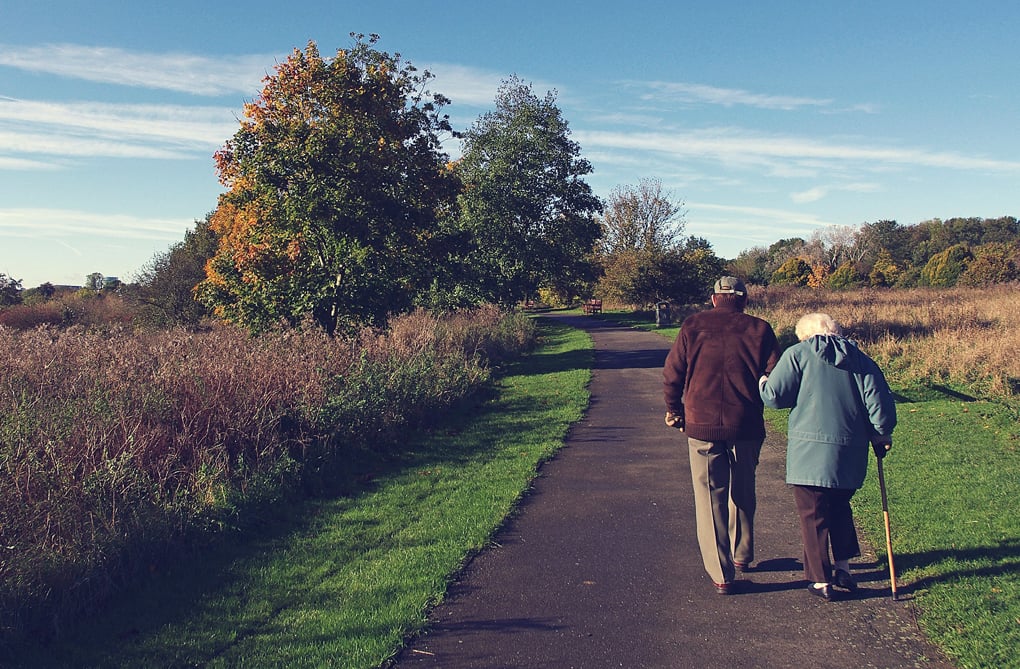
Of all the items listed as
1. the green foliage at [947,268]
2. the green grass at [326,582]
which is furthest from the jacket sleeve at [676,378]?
the green foliage at [947,268]

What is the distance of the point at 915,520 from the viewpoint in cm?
637

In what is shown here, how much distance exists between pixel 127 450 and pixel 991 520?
309 inches

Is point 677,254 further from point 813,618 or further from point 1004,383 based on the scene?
point 813,618

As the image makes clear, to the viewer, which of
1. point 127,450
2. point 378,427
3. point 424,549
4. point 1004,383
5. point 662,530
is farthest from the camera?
point 1004,383

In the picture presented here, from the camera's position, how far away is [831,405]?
4.81 meters

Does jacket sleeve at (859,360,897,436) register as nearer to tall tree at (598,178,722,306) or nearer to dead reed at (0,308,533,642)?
dead reed at (0,308,533,642)

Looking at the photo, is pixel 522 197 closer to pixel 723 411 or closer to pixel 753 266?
pixel 723 411

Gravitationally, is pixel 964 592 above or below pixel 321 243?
below

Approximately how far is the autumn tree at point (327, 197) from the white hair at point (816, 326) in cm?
1266

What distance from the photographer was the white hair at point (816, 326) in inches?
195

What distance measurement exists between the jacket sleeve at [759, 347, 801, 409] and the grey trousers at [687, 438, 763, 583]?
0.38 m

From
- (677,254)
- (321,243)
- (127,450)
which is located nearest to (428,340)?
(321,243)

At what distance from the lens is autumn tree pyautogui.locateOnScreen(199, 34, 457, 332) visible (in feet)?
54.5

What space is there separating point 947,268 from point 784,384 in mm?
57969
